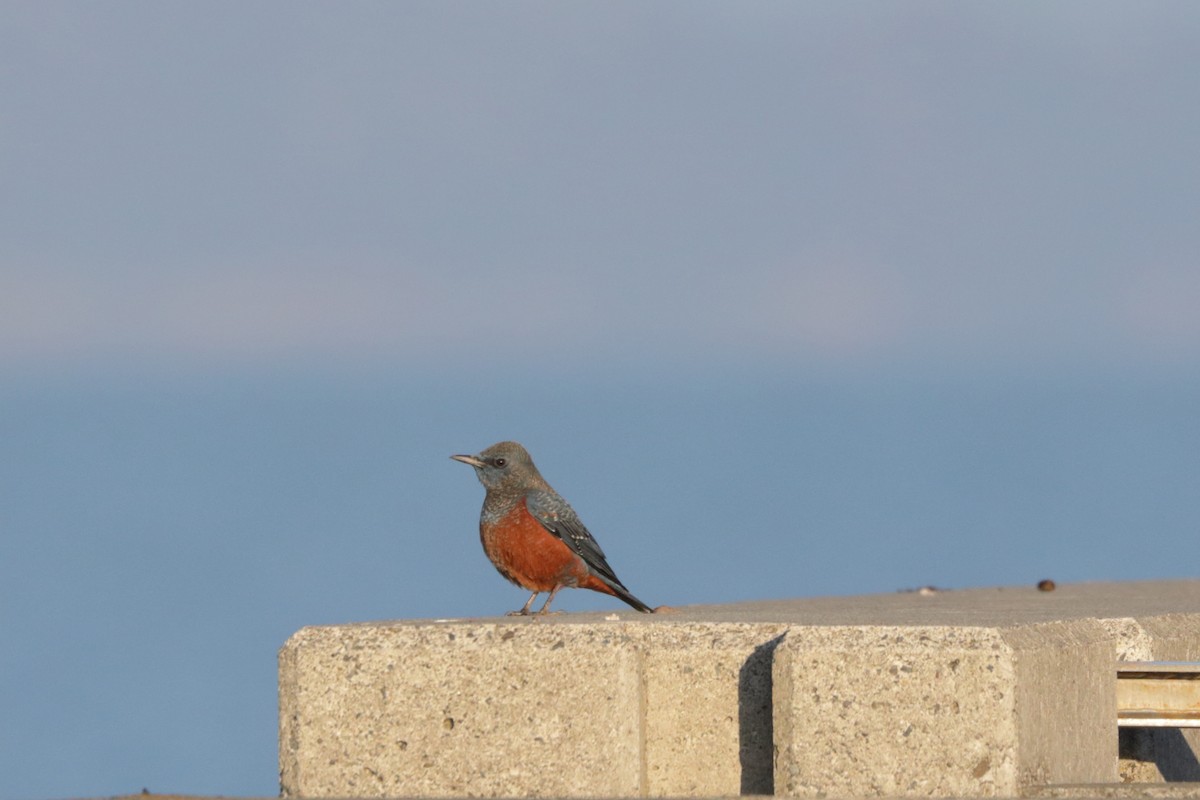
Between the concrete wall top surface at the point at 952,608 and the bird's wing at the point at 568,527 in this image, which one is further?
the bird's wing at the point at 568,527

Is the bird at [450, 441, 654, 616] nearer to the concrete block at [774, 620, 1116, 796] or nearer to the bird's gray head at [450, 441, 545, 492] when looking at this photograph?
the bird's gray head at [450, 441, 545, 492]

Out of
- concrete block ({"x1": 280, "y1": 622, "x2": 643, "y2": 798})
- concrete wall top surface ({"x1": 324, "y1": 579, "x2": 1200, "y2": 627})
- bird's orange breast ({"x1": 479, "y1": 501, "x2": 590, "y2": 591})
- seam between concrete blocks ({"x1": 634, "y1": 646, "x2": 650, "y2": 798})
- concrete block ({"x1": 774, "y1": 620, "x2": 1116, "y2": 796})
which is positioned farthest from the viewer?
bird's orange breast ({"x1": 479, "y1": 501, "x2": 590, "y2": 591})

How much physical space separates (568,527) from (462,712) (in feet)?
7.13

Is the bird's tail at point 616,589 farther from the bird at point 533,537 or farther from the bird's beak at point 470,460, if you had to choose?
the bird's beak at point 470,460

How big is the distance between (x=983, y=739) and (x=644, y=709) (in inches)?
56.8

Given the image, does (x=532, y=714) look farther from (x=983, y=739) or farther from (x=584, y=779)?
(x=983, y=739)

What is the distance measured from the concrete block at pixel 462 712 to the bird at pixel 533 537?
1701 millimetres

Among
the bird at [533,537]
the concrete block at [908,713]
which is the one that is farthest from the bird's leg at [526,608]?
the concrete block at [908,713]

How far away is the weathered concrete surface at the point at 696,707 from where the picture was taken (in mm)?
6191

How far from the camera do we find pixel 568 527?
877 centimetres

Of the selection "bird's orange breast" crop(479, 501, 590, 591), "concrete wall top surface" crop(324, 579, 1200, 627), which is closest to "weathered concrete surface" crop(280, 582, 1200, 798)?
"concrete wall top surface" crop(324, 579, 1200, 627)

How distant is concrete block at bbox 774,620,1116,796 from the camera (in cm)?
615

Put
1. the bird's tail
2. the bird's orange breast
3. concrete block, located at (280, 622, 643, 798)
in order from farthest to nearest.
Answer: the bird's tail → the bird's orange breast → concrete block, located at (280, 622, 643, 798)

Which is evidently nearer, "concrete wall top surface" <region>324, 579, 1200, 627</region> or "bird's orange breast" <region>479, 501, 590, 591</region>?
"concrete wall top surface" <region>324, 579, 1200, 627</region>
